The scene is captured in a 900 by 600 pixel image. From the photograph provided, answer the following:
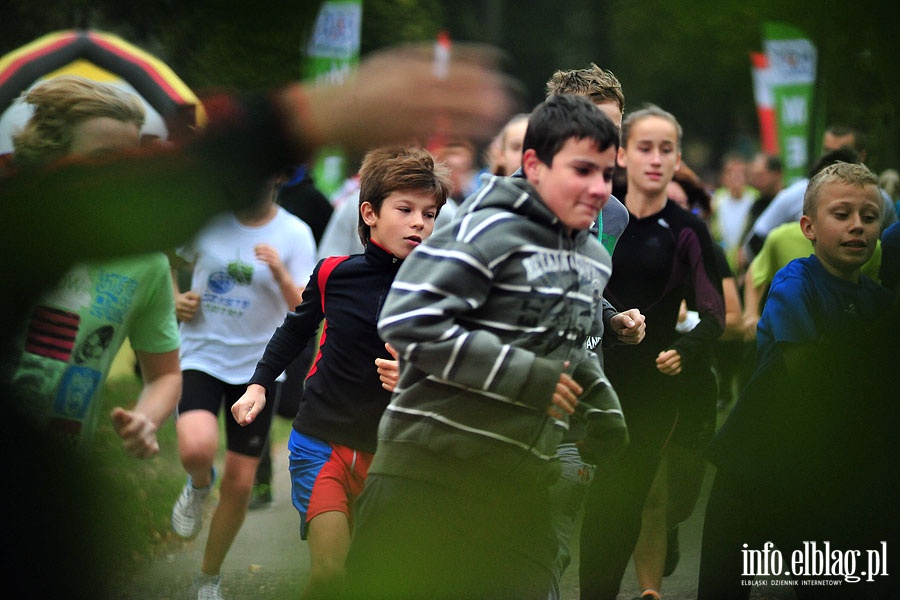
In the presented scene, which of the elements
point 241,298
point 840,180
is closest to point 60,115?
point 840,180

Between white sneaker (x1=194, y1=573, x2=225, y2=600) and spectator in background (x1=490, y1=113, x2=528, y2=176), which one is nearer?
white sneaker (x1=194, y1=573, x2=225, y2=600)

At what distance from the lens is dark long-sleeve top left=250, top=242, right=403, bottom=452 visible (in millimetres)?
3957

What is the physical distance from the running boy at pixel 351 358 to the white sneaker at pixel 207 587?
1.17 meters

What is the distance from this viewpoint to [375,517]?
2.91 m

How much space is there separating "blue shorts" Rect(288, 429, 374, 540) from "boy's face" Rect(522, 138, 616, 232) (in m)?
1.37

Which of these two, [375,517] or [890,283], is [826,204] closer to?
[890,283]

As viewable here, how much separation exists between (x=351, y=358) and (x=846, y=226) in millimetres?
1754

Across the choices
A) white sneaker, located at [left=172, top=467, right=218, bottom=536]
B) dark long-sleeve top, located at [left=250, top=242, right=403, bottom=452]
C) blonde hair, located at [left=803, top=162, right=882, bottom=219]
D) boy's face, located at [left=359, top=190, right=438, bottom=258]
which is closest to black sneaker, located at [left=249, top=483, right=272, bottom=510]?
white sneaker, located at [left=172, top=467, right=218, bottom=536]

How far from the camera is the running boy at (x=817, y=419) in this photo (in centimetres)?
189

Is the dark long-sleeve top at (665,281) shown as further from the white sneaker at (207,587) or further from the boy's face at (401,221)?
the white sneaker at (207,587)

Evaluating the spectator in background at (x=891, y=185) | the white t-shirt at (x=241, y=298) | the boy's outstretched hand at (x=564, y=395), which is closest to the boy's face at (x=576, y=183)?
the boy's outstretched hand at (x=564, y=395)

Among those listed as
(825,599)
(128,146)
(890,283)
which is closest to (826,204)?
(890,283)

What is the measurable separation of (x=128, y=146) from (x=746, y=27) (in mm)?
625

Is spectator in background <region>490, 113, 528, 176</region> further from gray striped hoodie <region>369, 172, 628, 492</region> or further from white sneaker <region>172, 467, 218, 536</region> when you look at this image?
gray striped hoodie <region>369, 172, 628, 492</region>
